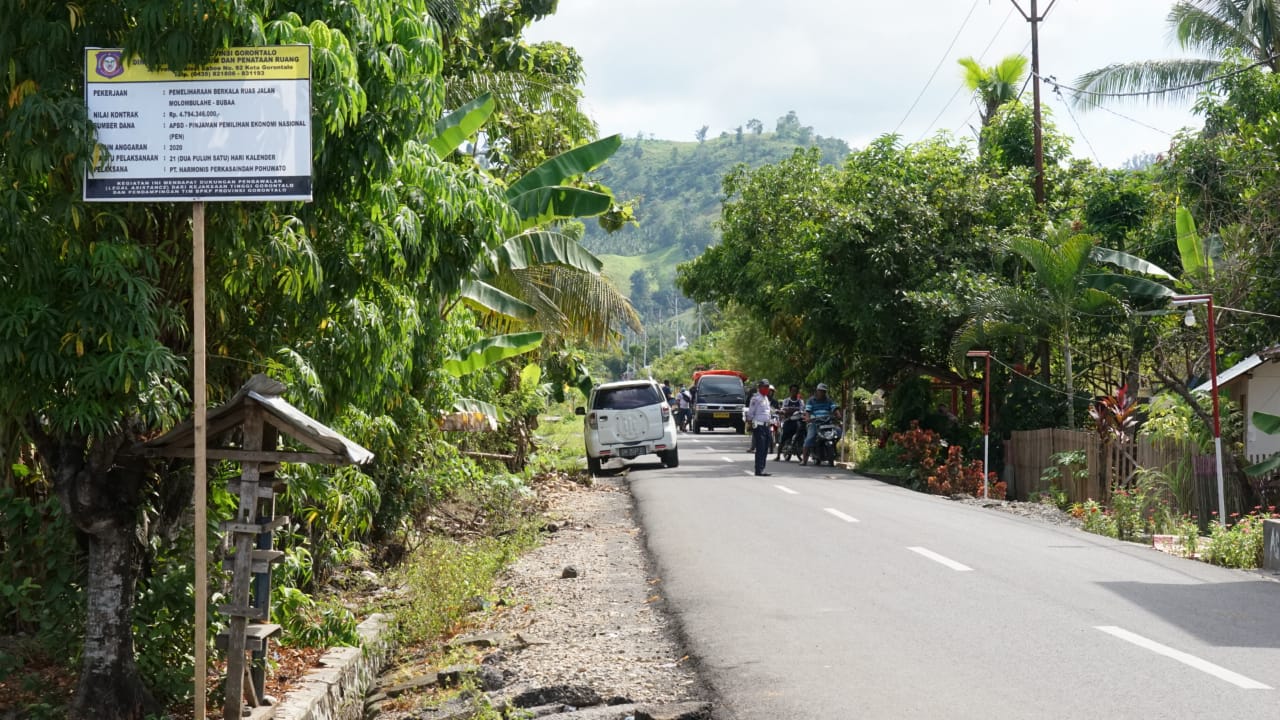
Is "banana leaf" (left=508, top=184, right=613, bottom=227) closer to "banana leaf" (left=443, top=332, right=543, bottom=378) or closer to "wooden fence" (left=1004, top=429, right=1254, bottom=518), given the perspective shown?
"banana leaf" (left=443, top=332, right=543, bottom=378)

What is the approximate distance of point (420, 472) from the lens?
12.8 metres

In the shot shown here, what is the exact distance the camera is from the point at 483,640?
32.1 ft

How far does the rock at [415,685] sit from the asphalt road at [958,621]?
1.91 meters

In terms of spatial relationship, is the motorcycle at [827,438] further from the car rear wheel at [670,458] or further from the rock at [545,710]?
the rock at [545,710]

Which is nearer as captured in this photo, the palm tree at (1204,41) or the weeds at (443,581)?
the weeds at (443,581)

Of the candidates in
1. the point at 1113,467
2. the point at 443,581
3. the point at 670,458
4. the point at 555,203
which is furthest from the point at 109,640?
the point at 670,458

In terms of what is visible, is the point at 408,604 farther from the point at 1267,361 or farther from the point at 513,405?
the point at 1267,361

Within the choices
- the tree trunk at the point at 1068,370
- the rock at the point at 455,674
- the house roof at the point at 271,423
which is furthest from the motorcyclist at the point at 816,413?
the house roof at the point at 271,423

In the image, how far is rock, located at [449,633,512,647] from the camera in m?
9.66

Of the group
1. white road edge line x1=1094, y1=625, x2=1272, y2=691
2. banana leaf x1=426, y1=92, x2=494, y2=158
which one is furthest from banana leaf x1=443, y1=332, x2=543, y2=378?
white road edge line x1=1094, y1=625, x2=1272, y2=691

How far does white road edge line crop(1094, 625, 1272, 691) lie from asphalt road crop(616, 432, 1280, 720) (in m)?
0.02

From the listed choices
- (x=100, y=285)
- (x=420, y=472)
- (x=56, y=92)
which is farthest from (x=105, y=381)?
(x=420, y=472)

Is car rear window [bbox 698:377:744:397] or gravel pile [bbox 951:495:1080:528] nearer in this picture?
gravel pile [bbox 951:495:1080:528]

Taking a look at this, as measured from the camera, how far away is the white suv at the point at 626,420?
24.5m
